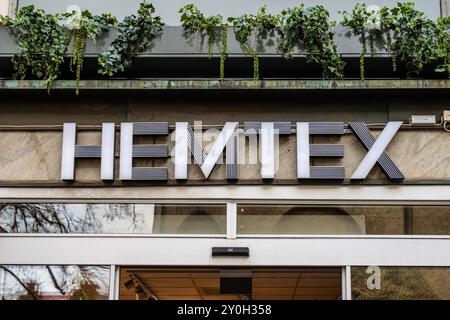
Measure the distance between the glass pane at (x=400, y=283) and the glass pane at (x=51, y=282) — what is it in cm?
296

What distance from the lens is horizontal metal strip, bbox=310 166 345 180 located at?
9.71 meters

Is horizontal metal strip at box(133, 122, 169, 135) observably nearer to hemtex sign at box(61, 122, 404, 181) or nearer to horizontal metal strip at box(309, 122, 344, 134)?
hemtex sign at box(61, 122, 404, 181)

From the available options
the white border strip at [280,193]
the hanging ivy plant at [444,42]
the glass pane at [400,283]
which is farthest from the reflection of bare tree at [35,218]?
the hanging ivy plant at [444,42]

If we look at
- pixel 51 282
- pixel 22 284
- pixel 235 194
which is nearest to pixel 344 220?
pixel 235 194

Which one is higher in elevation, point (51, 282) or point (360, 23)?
point (360, 23)

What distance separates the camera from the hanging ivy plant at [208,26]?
1011cm

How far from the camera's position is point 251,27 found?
10102mm

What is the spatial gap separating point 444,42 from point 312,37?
61.9 inches

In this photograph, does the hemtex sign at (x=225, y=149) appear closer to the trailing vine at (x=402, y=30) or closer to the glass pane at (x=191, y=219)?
the glass pane at (x=191, y=219)

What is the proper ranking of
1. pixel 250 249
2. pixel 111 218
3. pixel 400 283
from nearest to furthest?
1. pixel 400 283
2. pixel 250 249
3. pixel 111 218

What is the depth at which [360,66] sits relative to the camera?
10.1 m

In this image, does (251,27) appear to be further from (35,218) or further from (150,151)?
(35,218)
